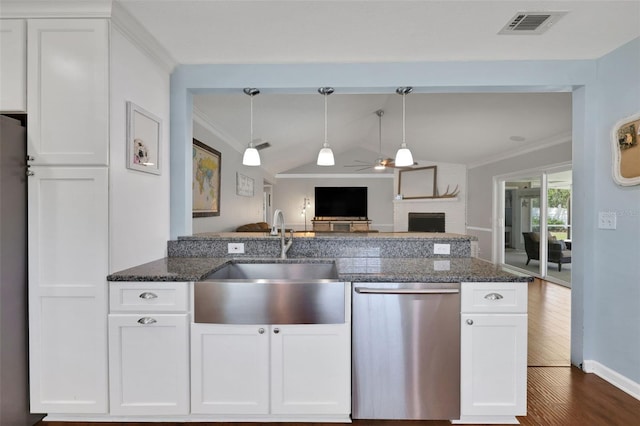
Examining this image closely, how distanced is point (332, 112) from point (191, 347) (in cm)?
417

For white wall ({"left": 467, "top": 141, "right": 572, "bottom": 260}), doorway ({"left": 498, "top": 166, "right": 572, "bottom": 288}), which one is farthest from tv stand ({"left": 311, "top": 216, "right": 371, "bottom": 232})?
doorway ({"left": 498, "top": 166, "right": 572, "bottom": 288})

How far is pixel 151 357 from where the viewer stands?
1623mm

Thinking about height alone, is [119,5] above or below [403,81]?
above

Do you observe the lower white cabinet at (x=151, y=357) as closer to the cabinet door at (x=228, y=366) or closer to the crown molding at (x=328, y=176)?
the cabinet door at (x=228, y=366)

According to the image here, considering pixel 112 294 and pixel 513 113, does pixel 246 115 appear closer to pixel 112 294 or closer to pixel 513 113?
pixel 112 294

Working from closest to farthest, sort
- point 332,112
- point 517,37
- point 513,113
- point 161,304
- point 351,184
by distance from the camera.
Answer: point 161,304 → point 517,37 → point 513,113 → point 332,112 → point 351,184

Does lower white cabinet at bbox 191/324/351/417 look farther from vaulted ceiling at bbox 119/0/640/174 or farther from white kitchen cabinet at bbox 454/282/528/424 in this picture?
vaulted ceiling at bbox 119/0/640/174

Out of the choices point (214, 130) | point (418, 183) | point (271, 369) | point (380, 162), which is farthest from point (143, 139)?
point (418, 183)

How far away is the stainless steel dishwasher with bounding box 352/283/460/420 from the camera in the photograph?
1.62 meters

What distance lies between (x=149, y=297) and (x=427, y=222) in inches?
299

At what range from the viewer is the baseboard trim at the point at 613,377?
1.96 metres

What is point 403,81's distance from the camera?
2287 mm

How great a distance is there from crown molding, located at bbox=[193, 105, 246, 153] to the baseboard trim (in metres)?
4.07

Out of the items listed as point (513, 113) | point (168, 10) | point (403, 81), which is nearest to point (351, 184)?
point (513, 113)
